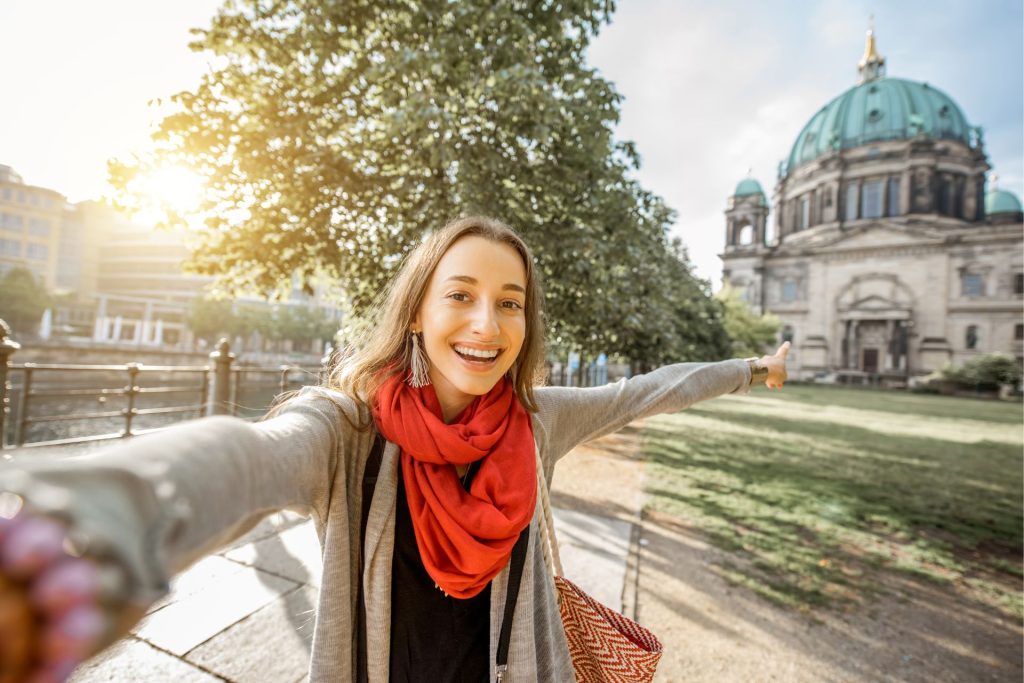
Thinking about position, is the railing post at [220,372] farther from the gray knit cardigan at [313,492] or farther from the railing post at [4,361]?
the gray knit cardigan at [313,492]

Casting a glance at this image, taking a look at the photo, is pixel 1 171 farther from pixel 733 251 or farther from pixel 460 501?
pixel 733 251

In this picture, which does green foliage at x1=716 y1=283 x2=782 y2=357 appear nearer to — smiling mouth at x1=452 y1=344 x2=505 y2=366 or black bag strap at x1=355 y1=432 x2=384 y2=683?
smiling mouth at x1=452 y1=344 x2=505 y2=366

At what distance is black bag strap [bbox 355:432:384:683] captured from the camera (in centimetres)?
134

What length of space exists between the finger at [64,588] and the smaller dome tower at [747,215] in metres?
62.3

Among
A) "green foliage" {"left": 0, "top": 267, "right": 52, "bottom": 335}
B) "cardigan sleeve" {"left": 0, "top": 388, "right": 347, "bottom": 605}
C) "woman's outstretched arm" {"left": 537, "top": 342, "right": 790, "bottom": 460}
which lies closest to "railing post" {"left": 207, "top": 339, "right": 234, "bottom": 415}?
"woman's outstretched arm" {"left": 537, "top": 342, "right": 790, "bottom": 460}

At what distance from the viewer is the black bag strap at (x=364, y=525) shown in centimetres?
134

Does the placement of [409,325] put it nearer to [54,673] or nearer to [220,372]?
[54,673]

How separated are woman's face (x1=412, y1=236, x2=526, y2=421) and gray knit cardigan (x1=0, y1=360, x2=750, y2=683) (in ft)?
0.97

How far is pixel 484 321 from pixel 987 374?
47.5 m

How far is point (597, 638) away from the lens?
1556 millimetres

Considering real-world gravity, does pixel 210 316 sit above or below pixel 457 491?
above

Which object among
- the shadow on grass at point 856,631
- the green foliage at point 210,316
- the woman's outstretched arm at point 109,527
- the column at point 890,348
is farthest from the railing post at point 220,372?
the column at point 890,348

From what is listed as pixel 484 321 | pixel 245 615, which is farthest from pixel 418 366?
pixel 245 615

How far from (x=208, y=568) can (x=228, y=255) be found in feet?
17.8
